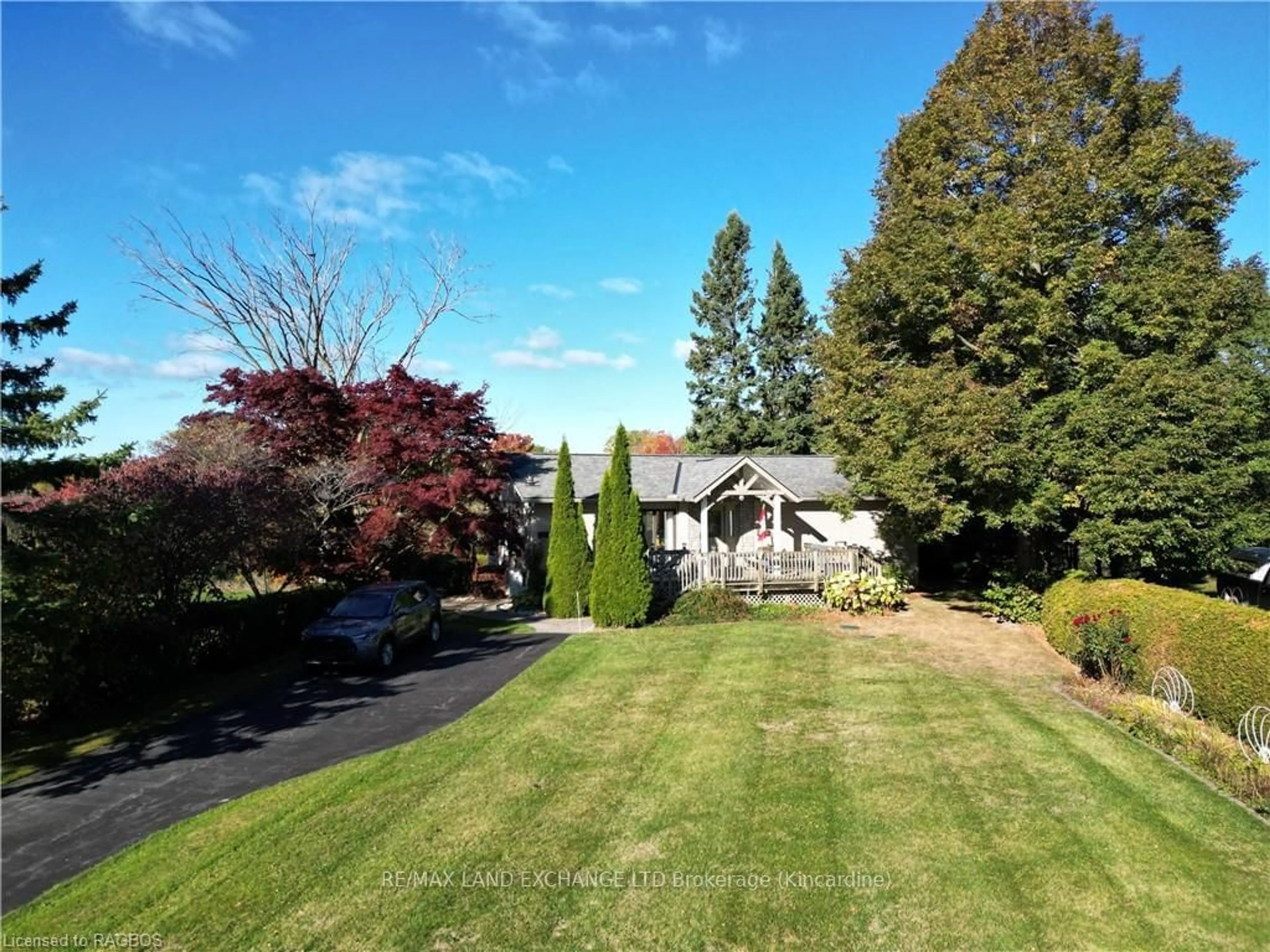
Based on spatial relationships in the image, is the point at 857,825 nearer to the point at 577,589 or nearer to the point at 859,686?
the point at 859,686

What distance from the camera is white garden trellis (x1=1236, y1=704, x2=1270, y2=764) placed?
771 cm

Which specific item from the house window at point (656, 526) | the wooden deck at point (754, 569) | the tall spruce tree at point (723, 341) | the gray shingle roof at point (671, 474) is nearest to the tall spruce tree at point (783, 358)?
the tall spruce tree at point (723, 341)

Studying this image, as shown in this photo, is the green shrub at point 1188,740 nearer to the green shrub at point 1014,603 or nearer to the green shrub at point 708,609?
the green shrub at point 1014,603

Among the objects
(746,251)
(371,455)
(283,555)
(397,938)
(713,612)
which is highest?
(746,251)

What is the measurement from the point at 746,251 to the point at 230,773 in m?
39.9

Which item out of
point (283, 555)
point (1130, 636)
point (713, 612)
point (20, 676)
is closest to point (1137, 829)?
point (1130, 636)

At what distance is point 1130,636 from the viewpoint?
11.2 m

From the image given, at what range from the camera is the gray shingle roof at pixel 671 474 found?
22.9 metres

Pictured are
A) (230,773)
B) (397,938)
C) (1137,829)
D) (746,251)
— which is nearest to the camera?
(397,938)

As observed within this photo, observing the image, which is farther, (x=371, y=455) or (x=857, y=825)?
(x=371, y=455)

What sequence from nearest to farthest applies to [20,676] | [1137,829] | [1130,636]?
[1137,829]
[20,676]
[1130,636]

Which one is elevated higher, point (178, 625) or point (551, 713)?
point (178, 625)

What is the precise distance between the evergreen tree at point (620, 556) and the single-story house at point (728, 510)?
4.75 metres

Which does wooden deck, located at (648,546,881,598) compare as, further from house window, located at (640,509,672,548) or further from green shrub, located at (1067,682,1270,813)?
green shrub, located at (1067,682,1270,813)
